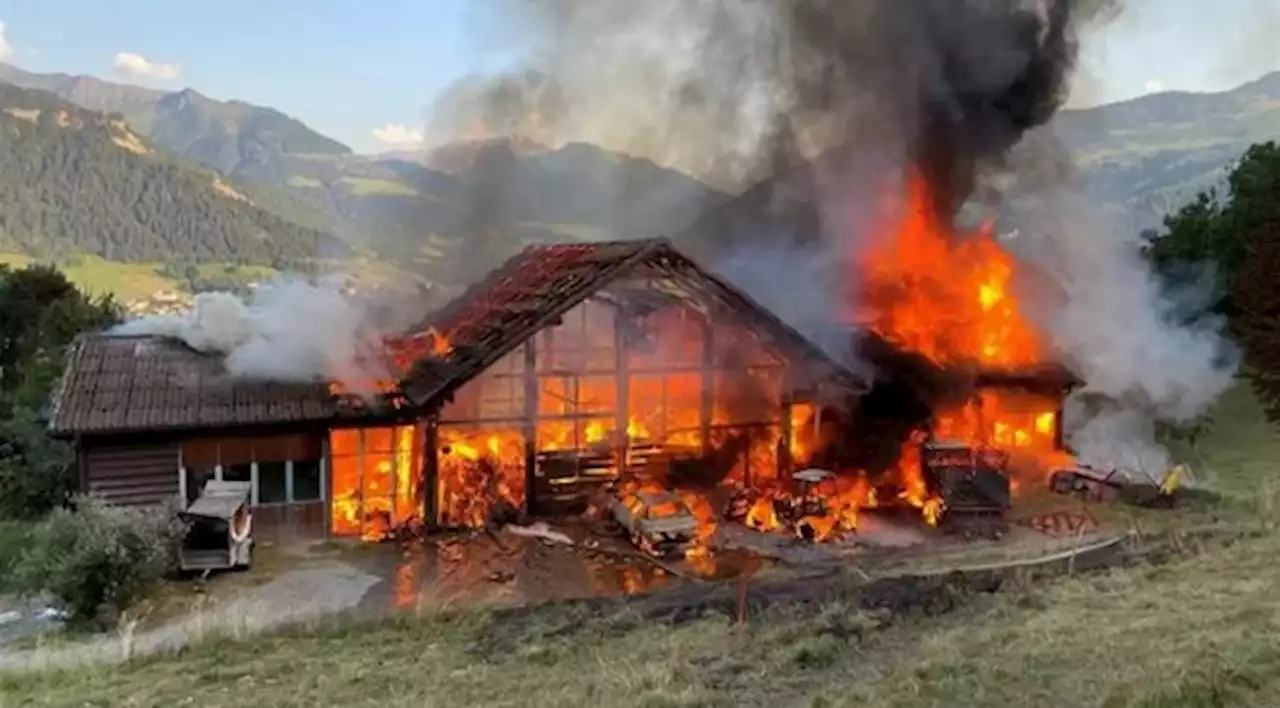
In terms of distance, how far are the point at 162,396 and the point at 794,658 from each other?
15.2m

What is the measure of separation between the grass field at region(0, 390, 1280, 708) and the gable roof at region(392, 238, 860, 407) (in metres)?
7.98

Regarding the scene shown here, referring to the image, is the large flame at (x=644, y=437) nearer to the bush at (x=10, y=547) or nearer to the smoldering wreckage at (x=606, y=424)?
the smoldering wreckage at (x=606, y=424)

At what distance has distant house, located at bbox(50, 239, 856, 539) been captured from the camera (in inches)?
873

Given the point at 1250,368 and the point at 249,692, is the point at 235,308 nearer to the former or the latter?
the point at 249,692

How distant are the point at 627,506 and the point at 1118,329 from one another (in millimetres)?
19025

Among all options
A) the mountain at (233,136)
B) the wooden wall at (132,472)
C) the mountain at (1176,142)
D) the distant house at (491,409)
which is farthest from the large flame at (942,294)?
the mountain at (233,136)

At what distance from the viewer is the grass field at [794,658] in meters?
10.7

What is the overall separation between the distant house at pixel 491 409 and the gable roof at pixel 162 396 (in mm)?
39

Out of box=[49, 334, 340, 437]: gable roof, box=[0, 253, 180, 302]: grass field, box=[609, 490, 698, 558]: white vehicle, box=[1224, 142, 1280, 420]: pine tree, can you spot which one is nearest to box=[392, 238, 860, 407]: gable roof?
Result: box=[49, 334, 340, 437]: gable roof

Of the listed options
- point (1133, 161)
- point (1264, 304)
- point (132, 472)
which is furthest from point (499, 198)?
point (1133, 161)

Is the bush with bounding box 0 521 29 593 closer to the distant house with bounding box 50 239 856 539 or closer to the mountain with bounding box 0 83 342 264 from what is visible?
the distant house with bounding box 50 239 856 539

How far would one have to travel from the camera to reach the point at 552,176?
47.2 meters

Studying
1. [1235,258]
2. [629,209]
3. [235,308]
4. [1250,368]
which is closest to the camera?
[1250,368]

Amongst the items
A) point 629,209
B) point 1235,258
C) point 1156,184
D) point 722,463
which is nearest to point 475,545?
point 722,463
